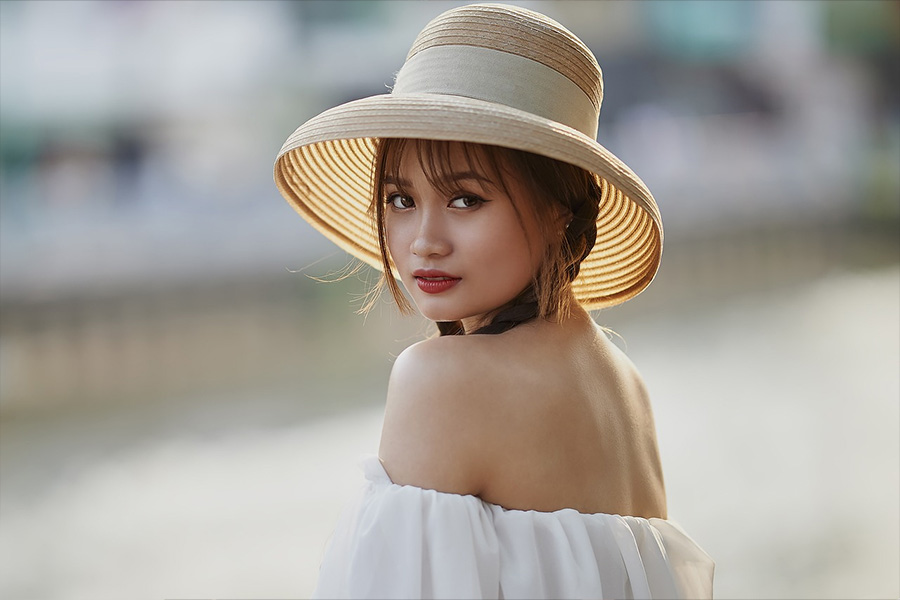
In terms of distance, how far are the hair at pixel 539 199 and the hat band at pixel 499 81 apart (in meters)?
0.04

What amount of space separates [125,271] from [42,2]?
6.98 ft

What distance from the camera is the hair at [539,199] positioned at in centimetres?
84

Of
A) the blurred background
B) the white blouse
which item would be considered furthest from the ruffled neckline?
the blurred background

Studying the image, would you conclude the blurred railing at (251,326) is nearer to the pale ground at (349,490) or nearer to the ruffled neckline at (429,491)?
the pale ground at (349,490)

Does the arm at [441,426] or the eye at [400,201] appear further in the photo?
the eye at [400,201]

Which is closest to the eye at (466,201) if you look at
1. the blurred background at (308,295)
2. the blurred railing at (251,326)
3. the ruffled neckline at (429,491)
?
the ruffled neckline at (429,491)

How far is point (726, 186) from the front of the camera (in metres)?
7.98

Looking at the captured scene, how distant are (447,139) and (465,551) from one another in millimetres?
320

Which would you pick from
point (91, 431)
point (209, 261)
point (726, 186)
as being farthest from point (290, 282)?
point (726, 186)

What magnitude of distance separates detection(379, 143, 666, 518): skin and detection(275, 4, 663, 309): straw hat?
70 millimetres

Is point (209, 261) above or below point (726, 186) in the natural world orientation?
below

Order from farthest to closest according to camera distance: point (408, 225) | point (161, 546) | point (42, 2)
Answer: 1. point (42, 2)
2. point (161, 546)
3. point (408, 225)

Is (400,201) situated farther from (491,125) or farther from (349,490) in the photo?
(349,490)

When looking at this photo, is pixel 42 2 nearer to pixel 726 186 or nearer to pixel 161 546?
pixel 726 186
